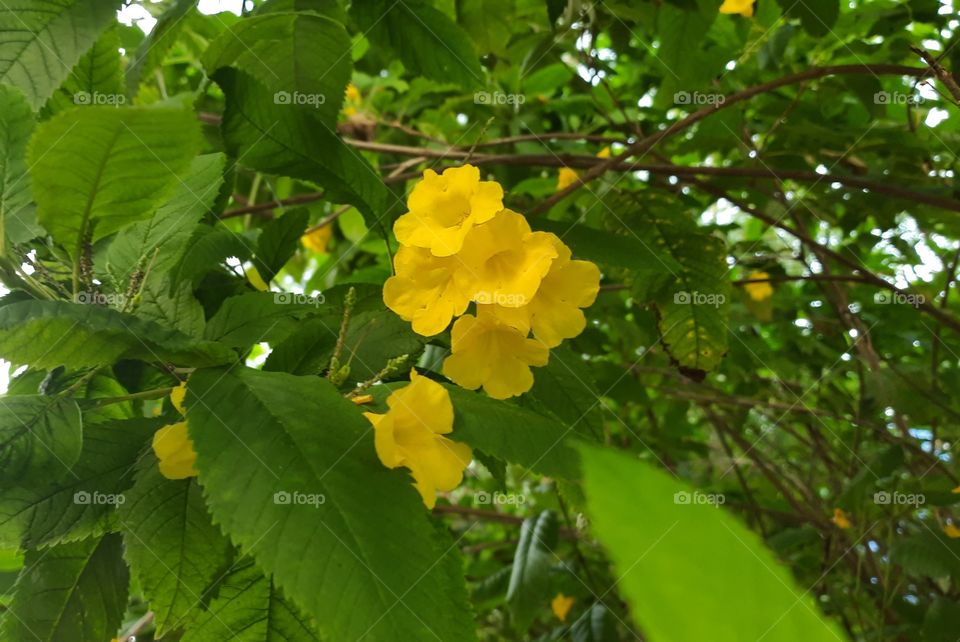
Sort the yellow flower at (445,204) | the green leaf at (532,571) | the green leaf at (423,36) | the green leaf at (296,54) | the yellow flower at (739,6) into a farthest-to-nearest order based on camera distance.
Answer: the green leaf at (532,571), the yellow flower at (739,6), the green leaf at (423,36), the green leaf at (296,54), the yellow flower at (445,204)

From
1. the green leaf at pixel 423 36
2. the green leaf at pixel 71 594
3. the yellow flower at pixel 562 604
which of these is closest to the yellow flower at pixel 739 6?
the green leaf at pixel 423 36

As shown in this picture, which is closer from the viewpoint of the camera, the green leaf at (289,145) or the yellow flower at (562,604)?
the green leaf at (289,145)

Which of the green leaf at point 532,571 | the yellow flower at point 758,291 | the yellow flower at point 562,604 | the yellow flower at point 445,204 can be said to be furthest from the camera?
the yellow flower at point 562,604

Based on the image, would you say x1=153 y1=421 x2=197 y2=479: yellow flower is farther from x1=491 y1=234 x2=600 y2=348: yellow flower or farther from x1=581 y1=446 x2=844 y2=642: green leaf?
x1=581 y1=446 x2=844 y2=642: green leaf

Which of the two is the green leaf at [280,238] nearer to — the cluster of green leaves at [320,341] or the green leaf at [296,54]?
the cluster of green leaves at [320,341]

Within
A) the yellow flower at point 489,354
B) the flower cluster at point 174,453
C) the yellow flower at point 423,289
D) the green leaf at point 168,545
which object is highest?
the yellow flower at point 423,289

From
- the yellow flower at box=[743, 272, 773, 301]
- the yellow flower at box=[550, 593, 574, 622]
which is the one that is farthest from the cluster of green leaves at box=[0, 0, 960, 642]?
the yellow flower at box=[550, 593, 574, 622]

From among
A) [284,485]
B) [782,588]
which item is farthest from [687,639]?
[284,485]

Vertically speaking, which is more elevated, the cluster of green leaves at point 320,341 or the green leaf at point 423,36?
the green leaf at point 423,36
